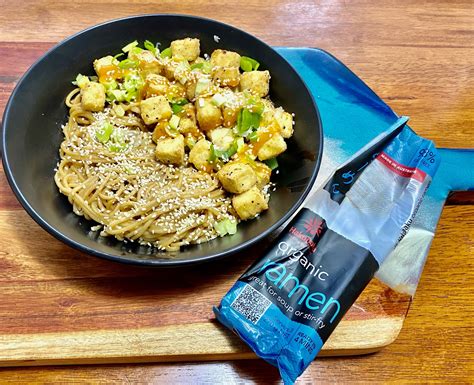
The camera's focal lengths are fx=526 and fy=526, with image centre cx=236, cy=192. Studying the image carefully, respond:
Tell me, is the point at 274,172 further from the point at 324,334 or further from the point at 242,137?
the point at 324,334

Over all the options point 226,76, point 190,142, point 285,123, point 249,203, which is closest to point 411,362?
point 249,203

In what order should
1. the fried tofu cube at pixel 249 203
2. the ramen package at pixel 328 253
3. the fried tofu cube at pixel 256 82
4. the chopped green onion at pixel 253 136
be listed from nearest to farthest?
the ramen package at pixel 328 253 < the fried tofu cube at pixel 249 203 < the chopped green onion at pixel 253 136 < the fried tofu cube at pixel 256 82

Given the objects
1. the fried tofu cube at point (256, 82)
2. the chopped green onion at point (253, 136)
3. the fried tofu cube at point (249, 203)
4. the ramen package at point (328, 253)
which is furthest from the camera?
the fried tofu cube at point (256, 82)

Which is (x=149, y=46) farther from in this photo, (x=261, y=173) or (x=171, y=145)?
(x=261, y=173)

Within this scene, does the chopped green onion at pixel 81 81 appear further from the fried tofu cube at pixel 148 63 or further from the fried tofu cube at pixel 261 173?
the fried tofu cube at pixel 261 173

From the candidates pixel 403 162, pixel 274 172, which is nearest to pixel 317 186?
pixel 274 172

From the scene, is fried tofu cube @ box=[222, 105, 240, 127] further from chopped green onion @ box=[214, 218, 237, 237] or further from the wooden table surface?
the wooden table surface

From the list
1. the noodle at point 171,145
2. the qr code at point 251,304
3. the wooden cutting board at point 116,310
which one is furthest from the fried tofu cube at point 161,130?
the qr code at point 251,304
